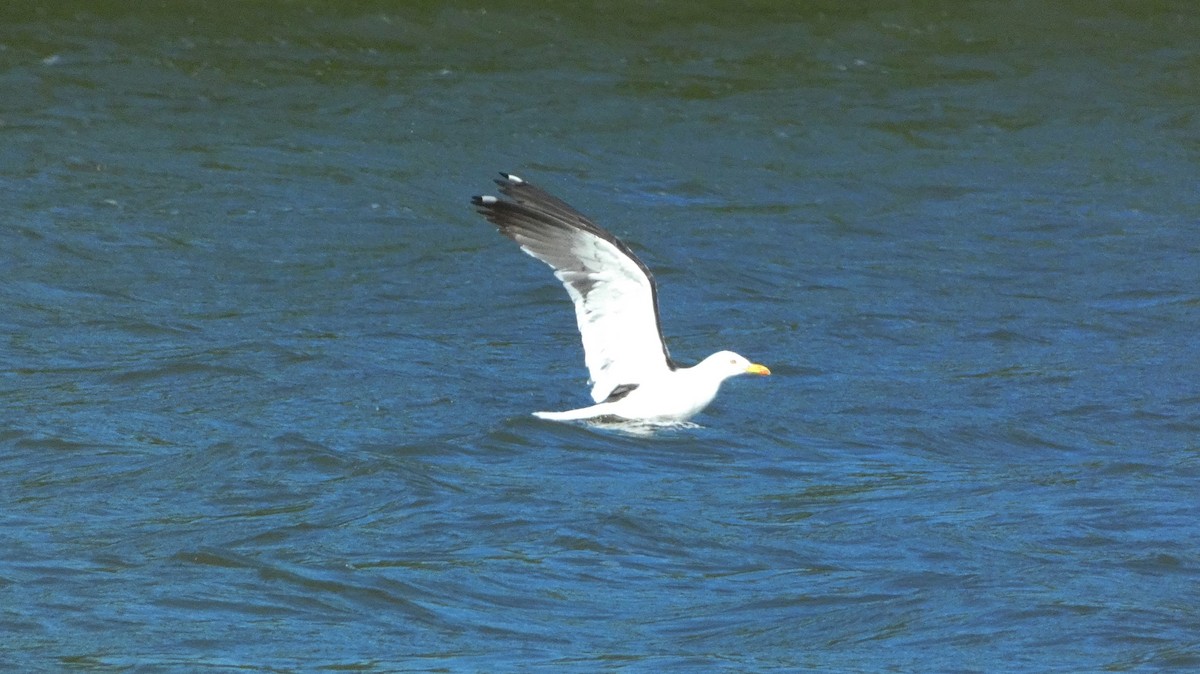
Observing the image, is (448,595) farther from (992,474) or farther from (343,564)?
(992,474)

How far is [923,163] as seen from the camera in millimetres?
17109

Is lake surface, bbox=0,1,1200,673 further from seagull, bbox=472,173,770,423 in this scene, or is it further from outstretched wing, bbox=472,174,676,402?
outstretched wing, bbox=472,174,676,402

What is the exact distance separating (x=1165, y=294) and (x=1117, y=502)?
5.03m

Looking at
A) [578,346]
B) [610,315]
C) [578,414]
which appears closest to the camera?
[578,414]

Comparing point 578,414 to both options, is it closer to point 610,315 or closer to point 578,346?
point 610,315

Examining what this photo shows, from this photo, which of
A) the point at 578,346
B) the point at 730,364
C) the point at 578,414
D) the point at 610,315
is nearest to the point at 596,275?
the point at 610,315

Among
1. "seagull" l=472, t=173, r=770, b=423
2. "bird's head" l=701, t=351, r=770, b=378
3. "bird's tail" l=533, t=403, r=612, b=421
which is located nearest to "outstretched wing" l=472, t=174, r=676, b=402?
Answer: "seagull" l=472, t=173, r=770, b=423

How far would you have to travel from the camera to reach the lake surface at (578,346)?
7.50 meters

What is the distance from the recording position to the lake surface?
750 centimetres

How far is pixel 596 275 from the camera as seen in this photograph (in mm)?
10672

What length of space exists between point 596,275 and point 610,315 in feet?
1.19

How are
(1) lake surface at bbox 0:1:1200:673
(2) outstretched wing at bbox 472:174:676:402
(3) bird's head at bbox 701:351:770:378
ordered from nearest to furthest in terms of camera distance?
1. (1) lake surface at bbox 0:1:1200:673
2. (2) outstretched wing at bbox 472:174:676:402
3. (3) bird's head at bbox 701:351:770:378

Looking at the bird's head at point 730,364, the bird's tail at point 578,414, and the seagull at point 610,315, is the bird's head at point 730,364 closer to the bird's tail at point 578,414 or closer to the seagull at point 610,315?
the seagull at point 610,315

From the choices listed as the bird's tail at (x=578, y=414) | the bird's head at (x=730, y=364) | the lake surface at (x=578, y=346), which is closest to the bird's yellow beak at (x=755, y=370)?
the bird's head at (x=730, y=364)
